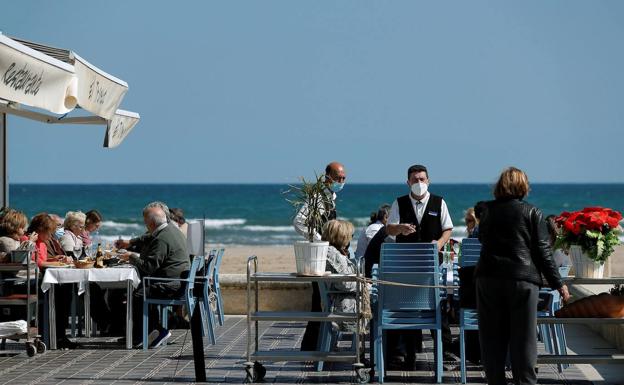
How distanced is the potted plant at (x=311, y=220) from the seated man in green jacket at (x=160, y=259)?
2.23 meters

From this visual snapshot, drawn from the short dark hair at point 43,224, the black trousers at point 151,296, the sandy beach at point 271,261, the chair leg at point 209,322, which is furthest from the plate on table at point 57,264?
the sandy beach at point 271,261

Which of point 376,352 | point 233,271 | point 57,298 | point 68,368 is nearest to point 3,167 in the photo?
point 57,298

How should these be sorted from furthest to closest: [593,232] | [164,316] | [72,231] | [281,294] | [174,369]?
[281,294], [72,231], [164,316], [174,369], [593,232]

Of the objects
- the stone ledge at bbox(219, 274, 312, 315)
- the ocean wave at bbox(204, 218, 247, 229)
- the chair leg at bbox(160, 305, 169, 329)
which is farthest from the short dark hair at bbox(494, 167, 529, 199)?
the ocean wave at bbox(204, 218, 247, 229)

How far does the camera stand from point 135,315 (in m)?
11.5

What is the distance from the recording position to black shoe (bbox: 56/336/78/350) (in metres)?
11.1

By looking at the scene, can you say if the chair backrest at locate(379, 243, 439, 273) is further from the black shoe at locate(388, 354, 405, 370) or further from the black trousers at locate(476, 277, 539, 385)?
the black trousers at locate(476, 277, 539, 385)

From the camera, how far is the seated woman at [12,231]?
34.7ft

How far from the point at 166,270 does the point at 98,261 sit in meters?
0.65

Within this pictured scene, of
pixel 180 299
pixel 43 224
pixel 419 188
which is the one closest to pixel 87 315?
pixel 43 224

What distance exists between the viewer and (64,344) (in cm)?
1109

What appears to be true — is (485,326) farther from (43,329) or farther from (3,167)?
(3,167)

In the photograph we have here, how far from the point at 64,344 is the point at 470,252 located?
4193 mm

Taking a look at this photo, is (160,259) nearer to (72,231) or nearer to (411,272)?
(72,231)
